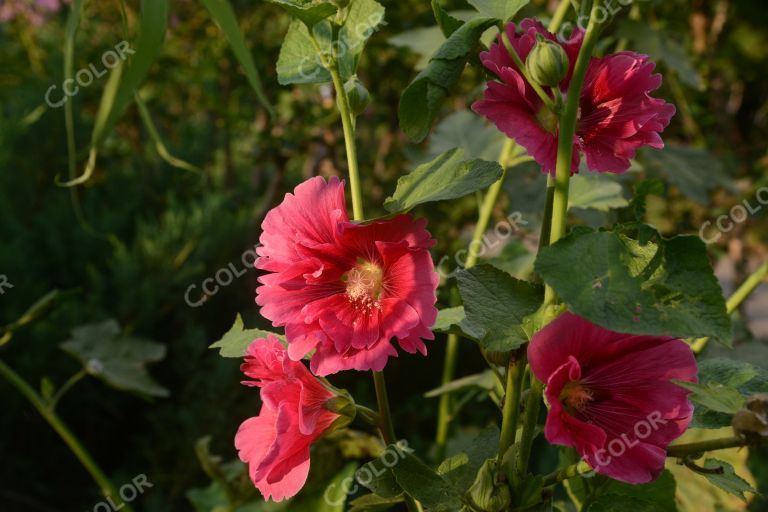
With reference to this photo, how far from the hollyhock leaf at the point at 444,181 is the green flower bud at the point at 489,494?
125 millimetres

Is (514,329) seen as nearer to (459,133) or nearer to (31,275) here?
(459,133)

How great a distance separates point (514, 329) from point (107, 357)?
0.80 meters

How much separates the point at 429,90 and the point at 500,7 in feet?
0.23

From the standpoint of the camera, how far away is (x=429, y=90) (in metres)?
0.31

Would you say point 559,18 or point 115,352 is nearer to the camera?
point 559,18

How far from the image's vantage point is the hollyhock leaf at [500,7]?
1.14ft

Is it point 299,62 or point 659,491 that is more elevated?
point 299,62

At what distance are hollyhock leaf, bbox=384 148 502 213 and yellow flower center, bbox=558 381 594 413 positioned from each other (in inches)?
4.2

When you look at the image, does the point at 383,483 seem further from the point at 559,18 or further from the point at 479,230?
the point at 559,18

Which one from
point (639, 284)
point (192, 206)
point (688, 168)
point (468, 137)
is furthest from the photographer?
point (192, 206)

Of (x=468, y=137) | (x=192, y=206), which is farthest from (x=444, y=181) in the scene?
(x=192, y=206)

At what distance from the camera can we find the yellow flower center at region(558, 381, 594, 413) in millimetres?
362
